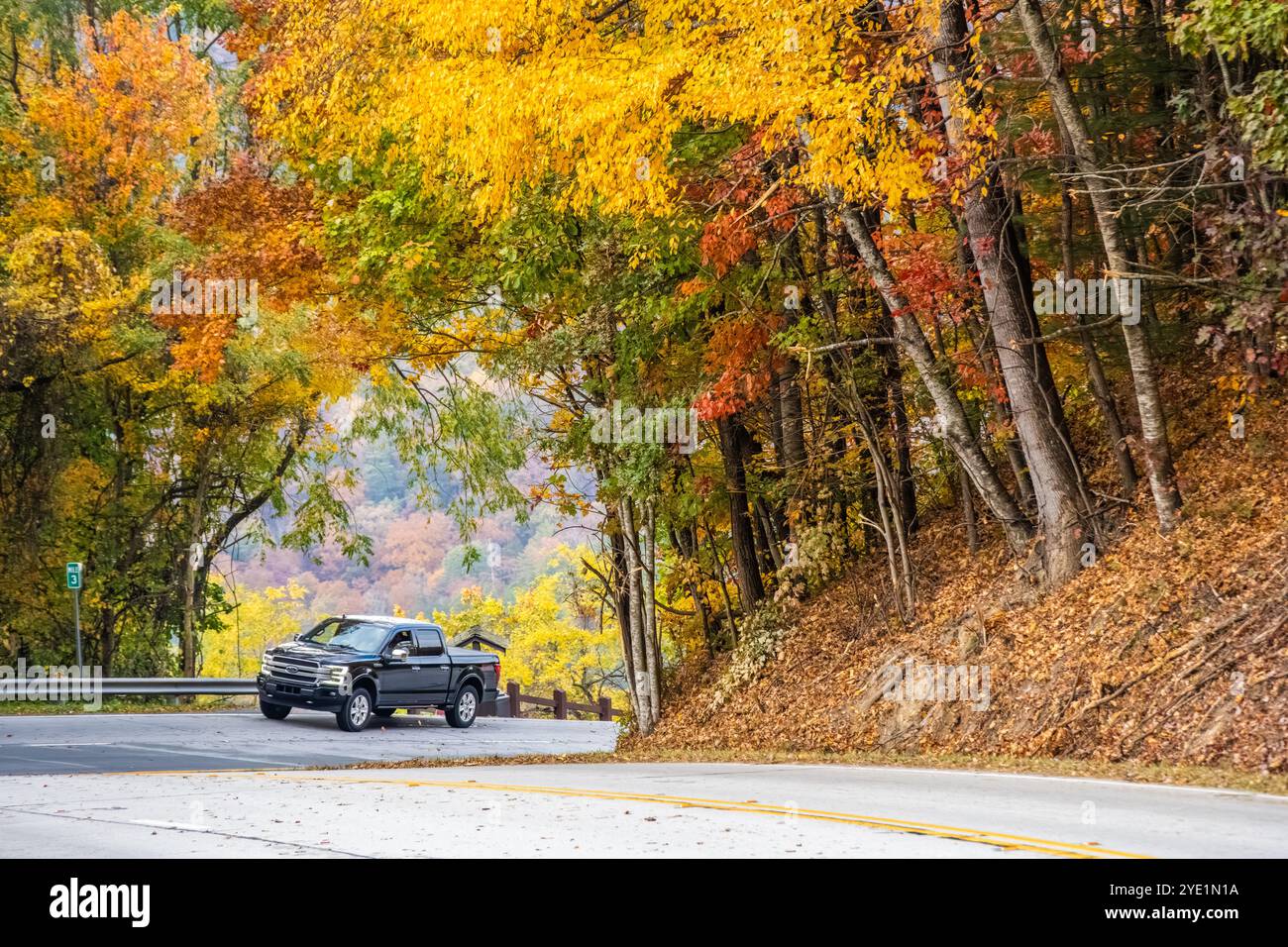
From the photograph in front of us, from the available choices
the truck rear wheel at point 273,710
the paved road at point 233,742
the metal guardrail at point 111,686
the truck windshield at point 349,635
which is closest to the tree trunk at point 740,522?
the paved road at point 233,742

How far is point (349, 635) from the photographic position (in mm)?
25016

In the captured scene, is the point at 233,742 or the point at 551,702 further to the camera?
the point at 551,702

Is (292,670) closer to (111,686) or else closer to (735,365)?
(111,686)

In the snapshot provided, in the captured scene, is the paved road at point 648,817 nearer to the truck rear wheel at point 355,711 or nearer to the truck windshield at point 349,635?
the truck rear wheel at point 355,711

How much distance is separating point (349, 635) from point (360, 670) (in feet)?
2.60

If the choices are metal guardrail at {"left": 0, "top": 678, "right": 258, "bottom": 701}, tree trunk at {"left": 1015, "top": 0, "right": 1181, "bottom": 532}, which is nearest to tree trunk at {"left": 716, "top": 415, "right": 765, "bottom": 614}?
tree trunk at {"left": 1015, "top": 0, "right": 1181, "bottom": 532}

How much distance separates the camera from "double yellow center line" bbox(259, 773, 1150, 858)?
25.6 feet

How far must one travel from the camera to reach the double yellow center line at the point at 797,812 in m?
7.81

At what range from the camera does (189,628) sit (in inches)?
1431

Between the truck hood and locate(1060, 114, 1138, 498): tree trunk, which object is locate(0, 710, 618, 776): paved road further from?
locate(1060, 114, 1138, 498): tree trunk

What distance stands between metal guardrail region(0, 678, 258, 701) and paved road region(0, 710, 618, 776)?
253cm

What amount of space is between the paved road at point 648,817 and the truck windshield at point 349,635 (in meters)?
11.0

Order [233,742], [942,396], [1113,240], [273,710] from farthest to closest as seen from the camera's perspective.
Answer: [273,710] < [233,742] < [942,396] < [1113,240]

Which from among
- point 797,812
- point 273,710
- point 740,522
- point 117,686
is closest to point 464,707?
point 273,710
